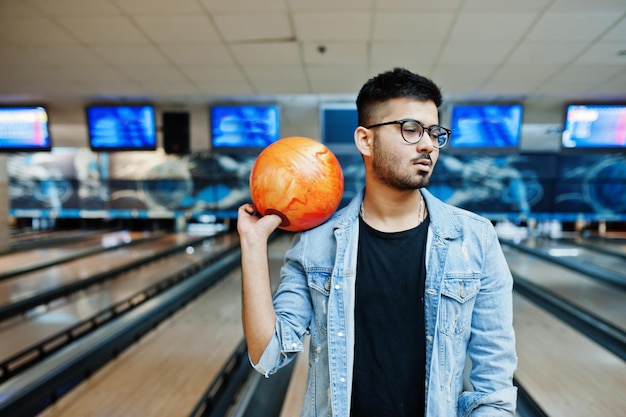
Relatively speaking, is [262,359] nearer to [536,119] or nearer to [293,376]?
[293,376]

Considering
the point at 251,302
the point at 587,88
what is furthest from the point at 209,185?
the point at 251,302

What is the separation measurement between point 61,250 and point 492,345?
7694 millimetres

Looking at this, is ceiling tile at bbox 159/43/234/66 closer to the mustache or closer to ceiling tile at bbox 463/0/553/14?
ceiling tile at bbox 463/0/553/14

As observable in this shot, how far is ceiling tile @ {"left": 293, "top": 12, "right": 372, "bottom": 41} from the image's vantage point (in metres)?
2.64

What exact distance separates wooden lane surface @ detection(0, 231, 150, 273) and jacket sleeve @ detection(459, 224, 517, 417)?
19.7 ft

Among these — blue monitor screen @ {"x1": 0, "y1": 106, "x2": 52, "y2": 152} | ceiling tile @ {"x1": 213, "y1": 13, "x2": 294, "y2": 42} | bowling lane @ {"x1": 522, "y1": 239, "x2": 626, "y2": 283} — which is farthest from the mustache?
bowling lane @ {"x1": 522, "y1": 239, "x2": 626, "y2": 283}

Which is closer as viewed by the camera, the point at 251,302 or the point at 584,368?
the point at 251,302

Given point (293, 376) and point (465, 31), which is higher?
point (465, 31)

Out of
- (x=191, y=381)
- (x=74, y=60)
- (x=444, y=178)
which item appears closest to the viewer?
(x=191, y=381)

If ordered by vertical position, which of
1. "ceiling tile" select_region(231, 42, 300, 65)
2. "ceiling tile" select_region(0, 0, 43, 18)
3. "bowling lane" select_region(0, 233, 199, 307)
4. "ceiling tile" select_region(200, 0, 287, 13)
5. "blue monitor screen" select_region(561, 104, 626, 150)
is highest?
"ceiling tile" select_region(0, 0, 43, 18)

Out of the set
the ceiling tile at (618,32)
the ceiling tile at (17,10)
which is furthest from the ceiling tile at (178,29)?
the ceiling tile at (618,32)

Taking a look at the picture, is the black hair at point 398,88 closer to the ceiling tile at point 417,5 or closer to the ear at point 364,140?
the ear at point 364,140

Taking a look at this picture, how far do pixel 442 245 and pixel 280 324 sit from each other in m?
0.45

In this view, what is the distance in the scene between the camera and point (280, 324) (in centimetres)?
95
